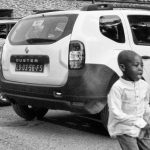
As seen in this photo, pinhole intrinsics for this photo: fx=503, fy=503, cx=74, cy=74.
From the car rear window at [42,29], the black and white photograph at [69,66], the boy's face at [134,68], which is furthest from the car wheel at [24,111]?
the boy's face at [134,68]

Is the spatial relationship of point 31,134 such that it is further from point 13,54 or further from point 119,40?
point 119,40

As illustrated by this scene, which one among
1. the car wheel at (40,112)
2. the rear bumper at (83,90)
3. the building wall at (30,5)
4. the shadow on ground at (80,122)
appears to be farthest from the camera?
the building wall at (30,5)

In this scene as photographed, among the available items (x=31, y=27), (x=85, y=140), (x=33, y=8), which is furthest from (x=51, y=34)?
(x=33, y=8)

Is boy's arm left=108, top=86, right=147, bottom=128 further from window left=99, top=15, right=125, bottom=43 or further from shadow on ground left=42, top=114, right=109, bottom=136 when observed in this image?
shadow on ground left=42, top=114, right=109, bottom=136

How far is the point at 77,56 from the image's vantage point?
623 cm

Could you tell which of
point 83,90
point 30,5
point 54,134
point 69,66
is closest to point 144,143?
point 83,90

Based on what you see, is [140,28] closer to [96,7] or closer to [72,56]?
[96,7]

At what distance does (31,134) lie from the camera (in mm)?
6910

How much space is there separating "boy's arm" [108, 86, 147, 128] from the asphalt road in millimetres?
2254

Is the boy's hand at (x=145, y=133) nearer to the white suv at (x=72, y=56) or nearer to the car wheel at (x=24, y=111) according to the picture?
the white suv at (x=72, y=56)

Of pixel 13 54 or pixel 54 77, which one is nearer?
pixel 54 77

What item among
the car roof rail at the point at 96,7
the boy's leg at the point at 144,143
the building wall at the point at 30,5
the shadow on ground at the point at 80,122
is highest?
the car roof rail at the point at 96,7

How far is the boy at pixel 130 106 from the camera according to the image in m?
3.85

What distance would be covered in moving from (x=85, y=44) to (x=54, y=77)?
583 millimetres
